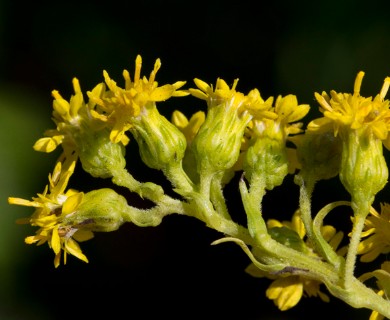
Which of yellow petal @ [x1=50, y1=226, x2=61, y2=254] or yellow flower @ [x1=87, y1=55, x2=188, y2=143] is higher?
yellow flower @ [x1=87, y1=55, x2=188, y2=143]

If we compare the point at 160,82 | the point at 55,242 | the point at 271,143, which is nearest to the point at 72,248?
the point at 55,242

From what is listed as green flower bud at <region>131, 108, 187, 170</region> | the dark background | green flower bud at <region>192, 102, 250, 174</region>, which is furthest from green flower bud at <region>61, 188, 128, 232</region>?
the dark background

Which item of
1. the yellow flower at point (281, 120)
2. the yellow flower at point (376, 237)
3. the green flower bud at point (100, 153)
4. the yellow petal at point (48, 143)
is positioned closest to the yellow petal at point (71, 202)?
the green flower bud at point (100, 153)

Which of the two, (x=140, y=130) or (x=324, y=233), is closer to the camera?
(x=140, y=130)

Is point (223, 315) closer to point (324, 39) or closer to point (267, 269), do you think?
point (324, 39)

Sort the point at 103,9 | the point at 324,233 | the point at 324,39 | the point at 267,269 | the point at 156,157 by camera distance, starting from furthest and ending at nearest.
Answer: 1. the point at 103,9
2. the point at 324,39
3. the point at 324,233
4. the point at 156,157
5. the point at 267,269

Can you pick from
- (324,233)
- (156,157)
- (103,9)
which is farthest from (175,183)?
(103,9)

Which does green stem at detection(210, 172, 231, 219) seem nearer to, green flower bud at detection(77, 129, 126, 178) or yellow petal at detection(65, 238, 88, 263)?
green flower bud at detection(77, 129, 126, 178)

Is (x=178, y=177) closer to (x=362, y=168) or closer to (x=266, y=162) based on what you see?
(x=266, y=162)
